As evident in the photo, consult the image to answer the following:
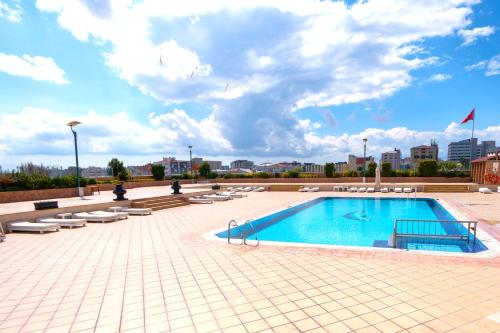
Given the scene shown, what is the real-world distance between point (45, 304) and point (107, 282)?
108 centimetres

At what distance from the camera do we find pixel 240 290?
5.02 metres

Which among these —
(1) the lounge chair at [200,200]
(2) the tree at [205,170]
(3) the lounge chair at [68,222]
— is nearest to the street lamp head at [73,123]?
(3) the lounge chair at [68,222]

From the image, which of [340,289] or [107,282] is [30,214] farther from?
[340,289]

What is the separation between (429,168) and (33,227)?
33.1 meters

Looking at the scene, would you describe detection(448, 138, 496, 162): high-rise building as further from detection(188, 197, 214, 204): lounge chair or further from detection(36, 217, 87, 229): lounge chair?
detection(36, 217, 87, 229): lounge chair

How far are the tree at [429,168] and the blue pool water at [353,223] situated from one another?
36.4 ft

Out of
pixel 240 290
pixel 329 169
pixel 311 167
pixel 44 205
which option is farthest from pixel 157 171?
pixel 311 167

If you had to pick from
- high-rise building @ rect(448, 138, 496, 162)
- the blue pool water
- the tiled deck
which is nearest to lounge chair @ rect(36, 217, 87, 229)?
the tiled deck

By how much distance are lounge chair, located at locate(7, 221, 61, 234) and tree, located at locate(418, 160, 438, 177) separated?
106 feet

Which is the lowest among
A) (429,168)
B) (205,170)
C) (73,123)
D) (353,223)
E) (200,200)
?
(353,223)

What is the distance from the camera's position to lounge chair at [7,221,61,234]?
10.4m

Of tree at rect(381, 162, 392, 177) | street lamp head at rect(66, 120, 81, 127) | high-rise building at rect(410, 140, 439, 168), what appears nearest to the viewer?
street lamp head at rect(66, 120, 81, 127)

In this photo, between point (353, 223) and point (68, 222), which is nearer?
point (68, 222)

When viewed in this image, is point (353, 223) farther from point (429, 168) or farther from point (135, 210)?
point (429, 168)
